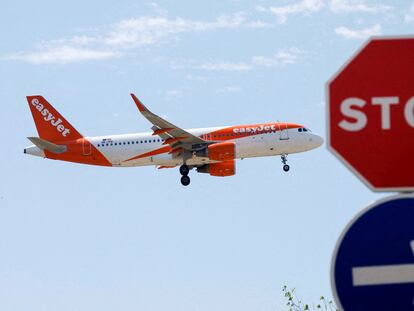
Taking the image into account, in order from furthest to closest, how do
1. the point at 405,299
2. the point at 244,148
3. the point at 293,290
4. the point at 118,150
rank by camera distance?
the point at 118,150, the point at 244,148, the point at 293,290, the point at 405,299

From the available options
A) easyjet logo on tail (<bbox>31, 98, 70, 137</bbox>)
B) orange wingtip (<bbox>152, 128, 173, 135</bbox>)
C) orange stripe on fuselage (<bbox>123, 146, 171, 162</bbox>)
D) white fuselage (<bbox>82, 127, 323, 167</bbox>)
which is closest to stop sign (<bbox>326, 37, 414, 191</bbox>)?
white fuselage (<bbox>82, 127, 323, 167</bbox>)

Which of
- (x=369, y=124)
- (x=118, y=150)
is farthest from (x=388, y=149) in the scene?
(x=118, y=150)

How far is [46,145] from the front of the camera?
52.8 m

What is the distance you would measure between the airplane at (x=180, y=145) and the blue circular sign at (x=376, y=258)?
43.7 metres

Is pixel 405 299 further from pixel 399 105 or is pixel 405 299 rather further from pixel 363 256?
pixel 399 105

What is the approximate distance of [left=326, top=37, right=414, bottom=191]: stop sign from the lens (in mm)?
3336

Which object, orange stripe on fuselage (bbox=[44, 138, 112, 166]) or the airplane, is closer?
the airplane

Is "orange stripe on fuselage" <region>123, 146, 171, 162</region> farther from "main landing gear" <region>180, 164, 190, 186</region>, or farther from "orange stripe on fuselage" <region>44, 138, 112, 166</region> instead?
"main landing gear" <region>180, 164, 190, 186</region>

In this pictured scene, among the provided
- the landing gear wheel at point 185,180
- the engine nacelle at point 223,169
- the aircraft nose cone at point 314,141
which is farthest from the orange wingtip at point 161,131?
the aircraft nose cone at point 314,141

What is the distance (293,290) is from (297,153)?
3238 cm

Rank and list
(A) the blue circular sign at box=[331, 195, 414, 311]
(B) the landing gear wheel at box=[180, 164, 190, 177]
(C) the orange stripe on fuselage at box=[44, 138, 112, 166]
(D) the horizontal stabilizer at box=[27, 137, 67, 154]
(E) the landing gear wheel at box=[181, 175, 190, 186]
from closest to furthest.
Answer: (A) the blue circular sign at box=[331, 195, 414, 311] < (E) the landing gear wheel at box=[181, 175, 190, 186] < (B) the landing gear wheel at box=[180, 164, 190, 177] < (C) the orange stripe on fuselage at box=[44, 138, 112, 166] < (D) the horizontal stabilizer at box=[27, 137, 67, 154]

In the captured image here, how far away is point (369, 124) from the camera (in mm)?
3344

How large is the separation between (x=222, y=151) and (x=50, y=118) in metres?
14.9

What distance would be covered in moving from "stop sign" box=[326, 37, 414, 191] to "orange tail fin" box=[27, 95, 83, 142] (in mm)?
51919
